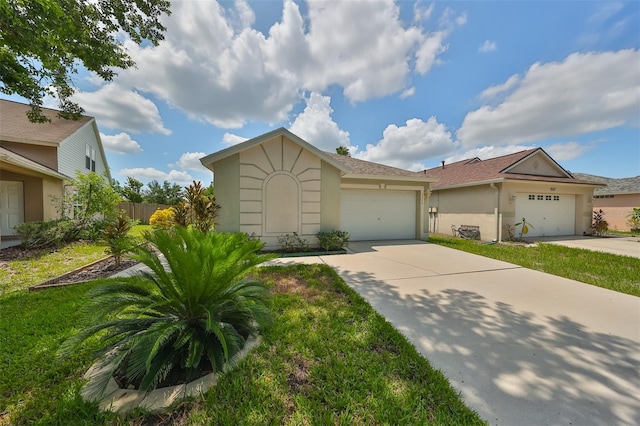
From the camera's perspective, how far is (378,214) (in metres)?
11.1

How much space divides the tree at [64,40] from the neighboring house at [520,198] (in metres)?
14.8

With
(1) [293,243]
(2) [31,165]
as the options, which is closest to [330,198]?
(1) [293,243]

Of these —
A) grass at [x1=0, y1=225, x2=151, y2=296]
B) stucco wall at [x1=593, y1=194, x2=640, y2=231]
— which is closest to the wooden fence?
grass at [x1=0, y1=225, x2=151, y2=296]

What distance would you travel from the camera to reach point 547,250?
880 centimetres

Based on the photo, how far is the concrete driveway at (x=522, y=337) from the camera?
6.85 ft

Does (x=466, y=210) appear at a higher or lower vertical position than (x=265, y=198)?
lower

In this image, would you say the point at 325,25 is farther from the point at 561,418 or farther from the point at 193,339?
the point at 561,418

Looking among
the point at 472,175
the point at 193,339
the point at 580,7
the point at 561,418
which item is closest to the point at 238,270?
the point at 193,339

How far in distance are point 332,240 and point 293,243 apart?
4.92 ft

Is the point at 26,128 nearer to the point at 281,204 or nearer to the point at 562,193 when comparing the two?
the point at 281,204

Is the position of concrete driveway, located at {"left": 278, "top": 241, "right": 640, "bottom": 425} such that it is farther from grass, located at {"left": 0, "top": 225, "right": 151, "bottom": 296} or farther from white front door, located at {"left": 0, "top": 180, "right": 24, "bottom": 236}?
white front door, located at {"left": 0, "top": 180, "right": 24, "bottom": 236}

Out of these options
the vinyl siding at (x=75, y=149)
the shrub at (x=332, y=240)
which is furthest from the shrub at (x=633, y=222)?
the vinyl siding at (x=75, y=149)

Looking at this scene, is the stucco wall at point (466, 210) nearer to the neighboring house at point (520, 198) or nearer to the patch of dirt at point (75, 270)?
the neighboring house at point (520, 198)

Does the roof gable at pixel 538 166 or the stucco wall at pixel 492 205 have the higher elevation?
the roof gable at pixel 538 166
